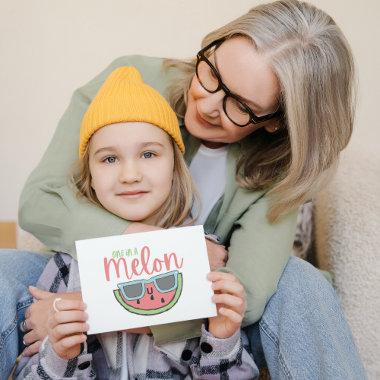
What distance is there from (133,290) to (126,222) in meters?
0.18

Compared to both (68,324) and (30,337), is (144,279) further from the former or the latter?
(30,337)

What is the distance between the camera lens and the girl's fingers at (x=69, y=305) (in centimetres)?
85

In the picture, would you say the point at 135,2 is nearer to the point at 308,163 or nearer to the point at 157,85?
the point at 157,85

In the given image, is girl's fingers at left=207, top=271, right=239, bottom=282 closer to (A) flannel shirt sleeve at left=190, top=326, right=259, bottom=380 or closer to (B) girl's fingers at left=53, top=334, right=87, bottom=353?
(A) flannel shirt sleeve at left=190, top=326, right=259, bottom=380

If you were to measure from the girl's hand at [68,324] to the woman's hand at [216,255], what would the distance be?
1.01 ft

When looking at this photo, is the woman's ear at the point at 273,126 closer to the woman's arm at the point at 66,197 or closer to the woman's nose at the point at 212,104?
the woman's nose at the point at 212,104

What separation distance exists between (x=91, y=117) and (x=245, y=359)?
56 cm

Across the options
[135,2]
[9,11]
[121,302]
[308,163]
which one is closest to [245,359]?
[121,302]

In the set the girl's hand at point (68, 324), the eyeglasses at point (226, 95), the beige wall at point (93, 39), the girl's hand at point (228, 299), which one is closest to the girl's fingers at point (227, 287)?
the girl's hand at point (228, 299)

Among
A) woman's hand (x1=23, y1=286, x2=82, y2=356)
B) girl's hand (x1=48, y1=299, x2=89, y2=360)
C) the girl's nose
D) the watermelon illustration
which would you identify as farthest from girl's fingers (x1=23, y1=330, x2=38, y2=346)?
the girl's nose

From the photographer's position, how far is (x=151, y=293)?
0.87 m

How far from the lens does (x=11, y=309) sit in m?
0.99

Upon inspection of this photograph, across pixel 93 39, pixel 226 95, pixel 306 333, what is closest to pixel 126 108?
pixel 226 95

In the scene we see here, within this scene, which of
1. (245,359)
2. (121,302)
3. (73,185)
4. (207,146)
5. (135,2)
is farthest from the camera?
(135,2)
